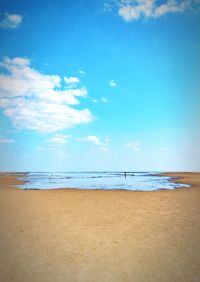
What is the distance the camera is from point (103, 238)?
905 centimetres

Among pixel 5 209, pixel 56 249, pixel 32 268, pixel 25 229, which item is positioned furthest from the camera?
pixel 5 209

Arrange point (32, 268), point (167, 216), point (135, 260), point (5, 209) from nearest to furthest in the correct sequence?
point (32, 268) → point (135, 260) → point (167, 216) → point (5, 209)

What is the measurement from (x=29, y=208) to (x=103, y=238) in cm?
714

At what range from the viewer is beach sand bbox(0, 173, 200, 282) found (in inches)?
250

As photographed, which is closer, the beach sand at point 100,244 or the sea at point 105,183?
the beach sand at point 100,244

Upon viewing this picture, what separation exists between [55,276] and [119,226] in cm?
486

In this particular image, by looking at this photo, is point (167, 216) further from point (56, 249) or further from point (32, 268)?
point (32, 268)

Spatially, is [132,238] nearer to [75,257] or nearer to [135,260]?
[135,260]

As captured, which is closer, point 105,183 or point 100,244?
point 100,244

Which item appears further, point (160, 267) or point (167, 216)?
point (167, 216)

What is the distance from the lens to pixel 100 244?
8430 mm

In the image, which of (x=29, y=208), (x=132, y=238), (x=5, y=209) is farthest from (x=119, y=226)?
(x=5, y=209)

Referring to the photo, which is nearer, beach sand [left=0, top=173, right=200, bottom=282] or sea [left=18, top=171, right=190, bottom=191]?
beach sand [left=0, top=173, right=200, bottom=282]

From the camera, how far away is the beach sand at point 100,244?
6.36m
